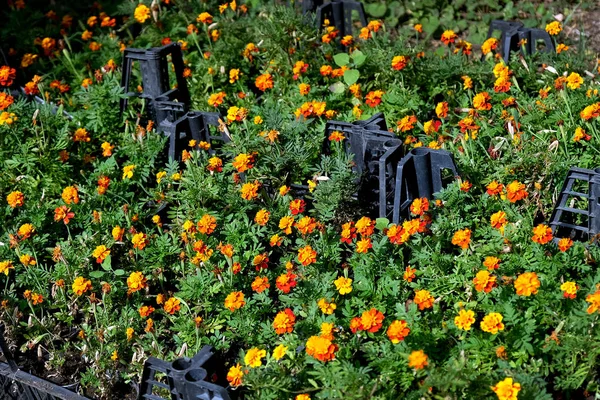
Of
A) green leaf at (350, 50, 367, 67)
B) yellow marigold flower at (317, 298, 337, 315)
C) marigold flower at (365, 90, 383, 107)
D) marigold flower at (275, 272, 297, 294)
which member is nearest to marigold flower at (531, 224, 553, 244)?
yellow marigold flower at (317, 298, 337, 315)

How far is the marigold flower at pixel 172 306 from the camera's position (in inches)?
130

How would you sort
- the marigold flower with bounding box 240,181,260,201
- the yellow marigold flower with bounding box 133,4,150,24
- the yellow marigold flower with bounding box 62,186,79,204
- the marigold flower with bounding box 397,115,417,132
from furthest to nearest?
the yellow marigold flower with bounding box 133,4,150,24 < the marigold flower with bounding box 397,115,417,132 < the yellow marigold flower with bounding box 62,186,79,204 < the marigold flower with bounding box 240,181,260,201

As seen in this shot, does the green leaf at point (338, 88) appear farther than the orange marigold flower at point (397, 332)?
Yes

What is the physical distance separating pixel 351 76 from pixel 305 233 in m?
1.36

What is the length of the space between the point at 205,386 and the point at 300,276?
75cm

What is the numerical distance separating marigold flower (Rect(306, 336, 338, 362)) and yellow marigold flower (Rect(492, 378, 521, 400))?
550 millimetres

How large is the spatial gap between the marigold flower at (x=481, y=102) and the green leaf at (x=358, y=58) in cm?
83

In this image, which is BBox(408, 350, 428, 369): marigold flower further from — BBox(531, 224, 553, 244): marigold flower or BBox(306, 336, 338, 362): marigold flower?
BBox(531, 224, 553, 244): marigold flower

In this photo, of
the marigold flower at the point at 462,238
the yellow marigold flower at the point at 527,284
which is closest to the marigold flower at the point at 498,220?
the marigold flower at the point at 462,238

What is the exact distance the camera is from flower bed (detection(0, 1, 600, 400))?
2.88 metres

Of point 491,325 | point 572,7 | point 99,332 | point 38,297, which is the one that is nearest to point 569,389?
point 491,325

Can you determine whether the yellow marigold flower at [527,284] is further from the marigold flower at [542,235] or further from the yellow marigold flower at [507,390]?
the yellow marigold flower at [507,390]

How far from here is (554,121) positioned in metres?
3.93

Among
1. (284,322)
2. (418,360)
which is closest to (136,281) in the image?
(284,322)
